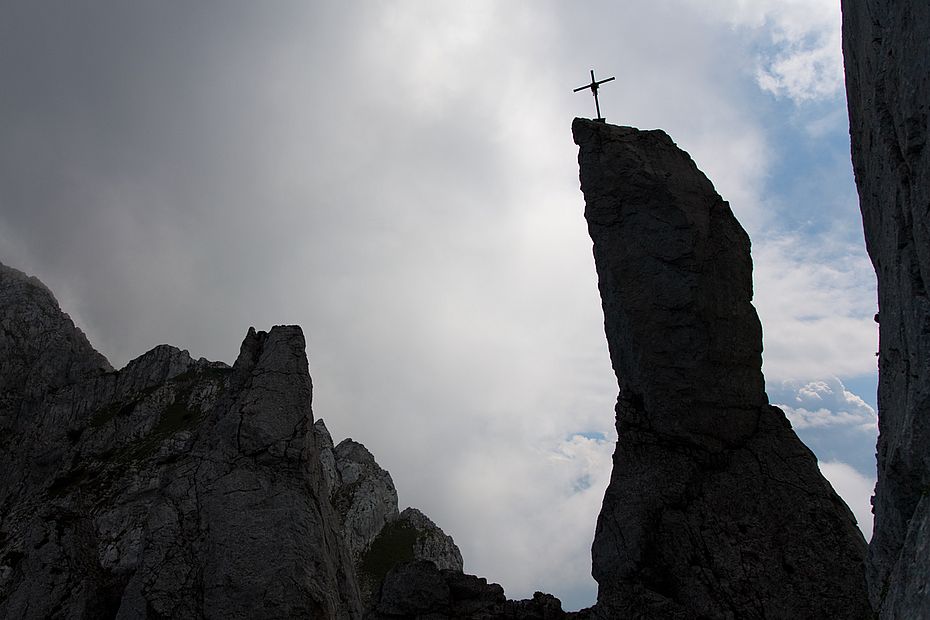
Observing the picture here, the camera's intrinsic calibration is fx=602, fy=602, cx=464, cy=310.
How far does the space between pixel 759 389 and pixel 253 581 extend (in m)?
25.5

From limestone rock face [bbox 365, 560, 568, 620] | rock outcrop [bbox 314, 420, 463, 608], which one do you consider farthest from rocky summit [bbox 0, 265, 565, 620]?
rock outcrop [bbox 314, 420, 463, 608]

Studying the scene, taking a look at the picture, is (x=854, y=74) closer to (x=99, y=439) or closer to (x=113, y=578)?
(x=113, y=578)

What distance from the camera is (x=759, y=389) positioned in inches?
1075

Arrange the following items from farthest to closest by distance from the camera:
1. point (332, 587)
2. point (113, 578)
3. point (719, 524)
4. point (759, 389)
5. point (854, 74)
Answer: point (113, 578) → point (332, 587) → point (759, 389) → point (719, 524) → point (854, 74)

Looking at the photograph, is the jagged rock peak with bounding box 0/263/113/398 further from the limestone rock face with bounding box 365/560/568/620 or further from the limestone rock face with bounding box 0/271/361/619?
the limestone rock face with bounding box 365/560/568/620

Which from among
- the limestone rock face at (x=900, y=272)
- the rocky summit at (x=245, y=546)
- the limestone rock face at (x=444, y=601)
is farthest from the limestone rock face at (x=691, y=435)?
the limestone rock face at (x=900, y=272)

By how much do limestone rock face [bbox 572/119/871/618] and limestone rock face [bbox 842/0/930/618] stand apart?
906 cm

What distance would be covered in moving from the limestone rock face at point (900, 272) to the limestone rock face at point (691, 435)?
9.06 m

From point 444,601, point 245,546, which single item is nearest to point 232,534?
point 245,546

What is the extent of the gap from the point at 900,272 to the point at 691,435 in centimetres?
1406

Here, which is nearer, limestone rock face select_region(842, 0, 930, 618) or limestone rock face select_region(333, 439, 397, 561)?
limestone rock face select_region(842, 0, 930, 618)

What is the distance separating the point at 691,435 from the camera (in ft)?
86.1

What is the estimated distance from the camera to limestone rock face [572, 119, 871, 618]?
23031 millimetres

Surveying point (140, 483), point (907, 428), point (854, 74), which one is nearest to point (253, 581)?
point (907, 428)
